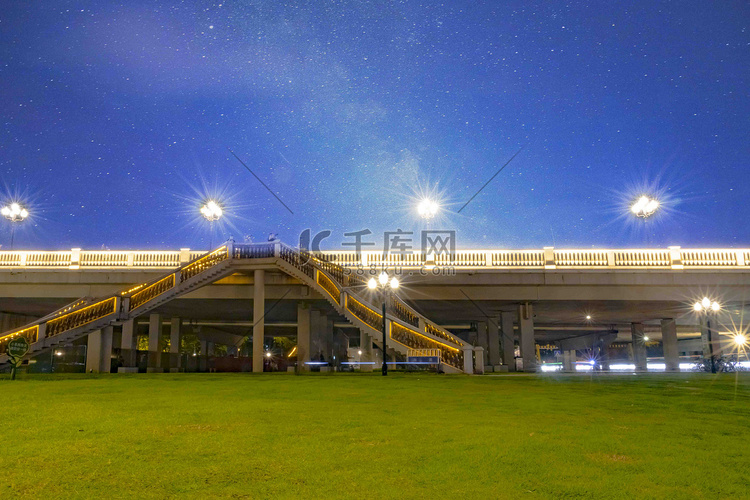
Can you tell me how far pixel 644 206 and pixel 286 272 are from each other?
2581 cm

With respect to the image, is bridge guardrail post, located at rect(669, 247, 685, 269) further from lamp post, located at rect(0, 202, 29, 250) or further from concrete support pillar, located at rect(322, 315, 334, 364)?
lamp post, located at rect(0, 202, 29, 250)

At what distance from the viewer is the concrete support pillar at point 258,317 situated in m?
30.0

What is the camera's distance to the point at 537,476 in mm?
4336

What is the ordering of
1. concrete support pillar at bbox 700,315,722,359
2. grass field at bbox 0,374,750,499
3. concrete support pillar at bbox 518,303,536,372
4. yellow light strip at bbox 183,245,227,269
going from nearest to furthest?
grass field at bbox 0,374,750,499 → yellow light strip at bbox 183,245,227,269 → concrete support pillar at bbox 700,315,722,359 → concrete support pillar at bbox 518,303,536,372

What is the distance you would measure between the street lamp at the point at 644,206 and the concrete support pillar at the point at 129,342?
1383 inches

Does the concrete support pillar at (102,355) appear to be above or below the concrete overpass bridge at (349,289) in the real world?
below

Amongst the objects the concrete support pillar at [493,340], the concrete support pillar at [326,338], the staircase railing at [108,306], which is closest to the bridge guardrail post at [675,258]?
the concrete support pillar at [493,340]

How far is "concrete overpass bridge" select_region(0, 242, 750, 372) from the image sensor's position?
27.7 m

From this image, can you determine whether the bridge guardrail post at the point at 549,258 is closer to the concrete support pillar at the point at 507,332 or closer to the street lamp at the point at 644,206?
the concrete support pillar at the point at 507,332

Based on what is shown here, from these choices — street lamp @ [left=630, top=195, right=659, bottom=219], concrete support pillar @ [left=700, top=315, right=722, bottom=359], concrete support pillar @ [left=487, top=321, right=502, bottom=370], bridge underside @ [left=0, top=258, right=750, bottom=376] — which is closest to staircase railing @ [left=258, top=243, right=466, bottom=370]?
bridge underside @ [left=0, top=258, right=750, bottom=376]

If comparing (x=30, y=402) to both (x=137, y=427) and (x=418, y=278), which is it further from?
(x=418, y=278)

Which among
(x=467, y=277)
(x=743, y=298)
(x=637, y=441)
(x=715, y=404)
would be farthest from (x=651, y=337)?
(x=637, y=441)

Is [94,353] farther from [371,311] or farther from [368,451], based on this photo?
[368,451]

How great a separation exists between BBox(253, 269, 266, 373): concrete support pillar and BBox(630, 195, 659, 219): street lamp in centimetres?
2667
